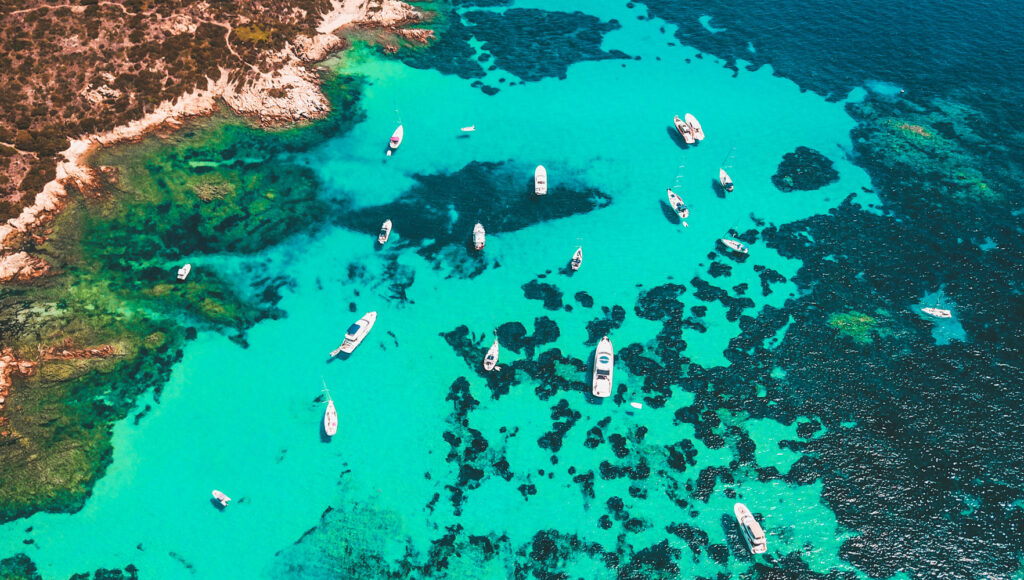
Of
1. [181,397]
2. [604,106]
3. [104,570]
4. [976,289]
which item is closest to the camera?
[104,570]

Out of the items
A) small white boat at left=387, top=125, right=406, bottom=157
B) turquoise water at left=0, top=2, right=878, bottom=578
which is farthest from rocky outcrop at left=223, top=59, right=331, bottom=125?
small white boat at left=387, top=125, right=406, bottom=157

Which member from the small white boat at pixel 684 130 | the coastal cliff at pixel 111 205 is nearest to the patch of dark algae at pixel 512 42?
the coastal cliff at pixel 111 205

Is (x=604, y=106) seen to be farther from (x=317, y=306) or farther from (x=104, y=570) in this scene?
(x=104, y=570)

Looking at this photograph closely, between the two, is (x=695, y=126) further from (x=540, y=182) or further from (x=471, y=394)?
(x=471, y=394)

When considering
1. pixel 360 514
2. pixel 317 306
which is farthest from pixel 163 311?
pixel 360 514

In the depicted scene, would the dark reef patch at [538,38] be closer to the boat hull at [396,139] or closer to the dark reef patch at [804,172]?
the boat hull at [396,139]

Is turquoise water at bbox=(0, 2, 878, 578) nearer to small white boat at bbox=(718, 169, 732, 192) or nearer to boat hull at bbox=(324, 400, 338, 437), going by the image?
boat hull at bbox=(324, 400, 338, 437)
